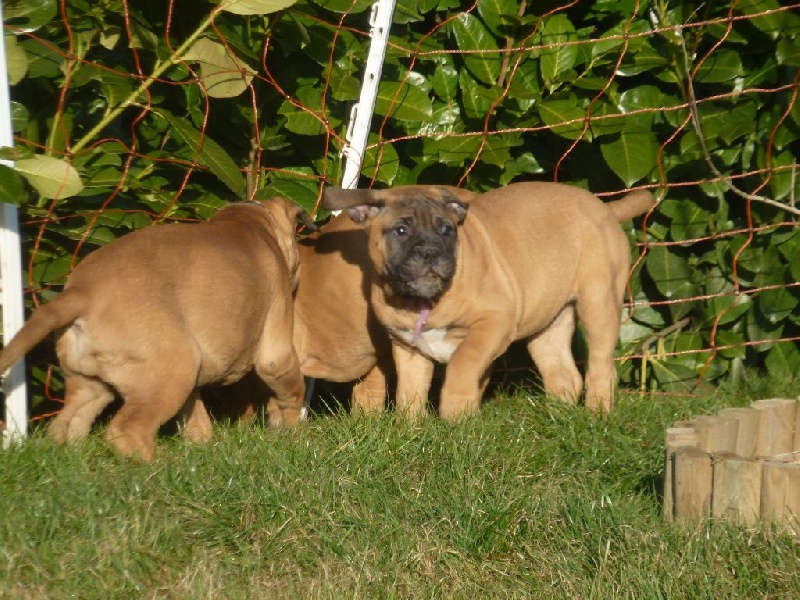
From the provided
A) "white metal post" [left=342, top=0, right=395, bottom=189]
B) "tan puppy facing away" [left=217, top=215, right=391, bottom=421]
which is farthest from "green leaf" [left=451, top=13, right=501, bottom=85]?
"tan puppy facing away" [left=217, top=215, right=391, bottom=421]

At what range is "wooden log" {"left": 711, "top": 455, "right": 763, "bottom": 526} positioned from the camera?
4441mm

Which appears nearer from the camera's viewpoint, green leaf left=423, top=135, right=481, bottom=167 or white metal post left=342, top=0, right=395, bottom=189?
white metal post left=342, top=0, right=395, bottom=189

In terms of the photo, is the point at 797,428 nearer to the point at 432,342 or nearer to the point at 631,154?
the point at 432,342

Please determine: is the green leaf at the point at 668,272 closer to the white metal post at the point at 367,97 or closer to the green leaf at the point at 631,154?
the green leaf at the point at 631,154

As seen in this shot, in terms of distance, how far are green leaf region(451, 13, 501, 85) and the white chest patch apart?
5.41 ft

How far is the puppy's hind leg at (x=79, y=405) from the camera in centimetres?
584

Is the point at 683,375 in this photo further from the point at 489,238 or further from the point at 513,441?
the point at 513,441

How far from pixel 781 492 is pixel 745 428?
0.79 meters

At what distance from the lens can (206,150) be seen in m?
6.32

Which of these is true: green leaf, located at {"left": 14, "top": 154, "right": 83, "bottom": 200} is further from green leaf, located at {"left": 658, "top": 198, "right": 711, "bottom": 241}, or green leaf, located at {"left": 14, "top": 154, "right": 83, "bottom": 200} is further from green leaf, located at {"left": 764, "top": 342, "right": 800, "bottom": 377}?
green leaf, located at {"left": 764, "top": 342, "right": 800, "bottom": 377}

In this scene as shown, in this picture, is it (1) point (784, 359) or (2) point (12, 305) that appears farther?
(1) point (784, 359)

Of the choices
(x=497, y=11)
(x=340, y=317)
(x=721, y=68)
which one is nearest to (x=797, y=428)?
(x=721, y=68)

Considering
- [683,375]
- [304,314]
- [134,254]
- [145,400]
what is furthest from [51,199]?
[683,375]

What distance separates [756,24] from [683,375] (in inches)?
88.1
